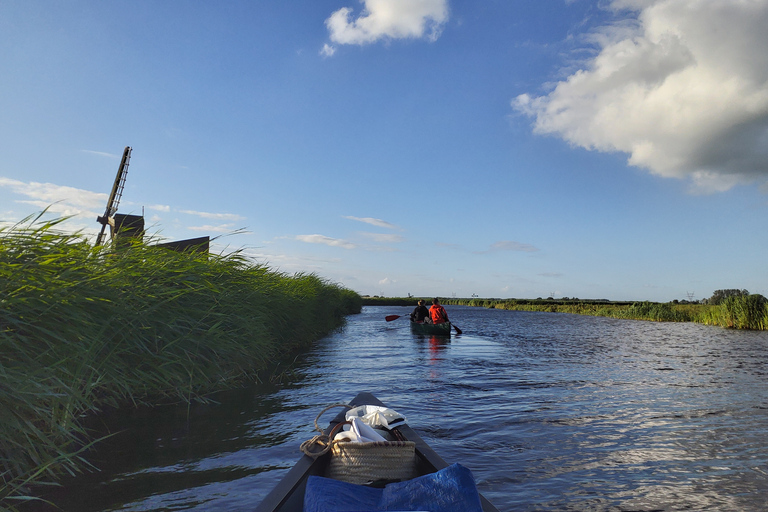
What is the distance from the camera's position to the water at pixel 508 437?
14.5ft

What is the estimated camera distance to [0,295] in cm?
424

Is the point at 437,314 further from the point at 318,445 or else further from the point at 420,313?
the point at 318,445

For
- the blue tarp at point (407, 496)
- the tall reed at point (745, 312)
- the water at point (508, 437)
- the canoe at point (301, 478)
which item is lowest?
the water at point (508, 437)

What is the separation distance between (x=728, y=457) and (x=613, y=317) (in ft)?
152

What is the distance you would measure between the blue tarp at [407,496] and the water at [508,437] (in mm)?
1680

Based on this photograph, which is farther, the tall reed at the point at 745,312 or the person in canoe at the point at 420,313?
the tall reed at the point at 745,312

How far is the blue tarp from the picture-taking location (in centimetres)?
269

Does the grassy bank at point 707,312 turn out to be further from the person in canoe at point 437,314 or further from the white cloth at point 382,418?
the white cloth at point 382,418

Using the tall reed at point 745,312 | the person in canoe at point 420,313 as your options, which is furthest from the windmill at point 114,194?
the tall reed at point 745,312

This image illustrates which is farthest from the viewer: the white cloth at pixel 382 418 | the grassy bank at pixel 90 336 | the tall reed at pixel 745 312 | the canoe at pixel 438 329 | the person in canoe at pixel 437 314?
the tall reed at pixel 745 312

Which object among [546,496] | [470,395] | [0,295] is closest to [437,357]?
[470,395]

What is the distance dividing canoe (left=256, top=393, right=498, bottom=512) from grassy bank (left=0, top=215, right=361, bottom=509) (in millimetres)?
2007

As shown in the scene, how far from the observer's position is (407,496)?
2865mm

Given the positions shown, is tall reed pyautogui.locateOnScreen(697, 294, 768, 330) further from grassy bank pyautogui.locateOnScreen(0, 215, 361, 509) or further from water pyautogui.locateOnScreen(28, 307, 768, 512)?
grassy bank pyautogui.locateOnScreen(0, 215, 361, 509)
